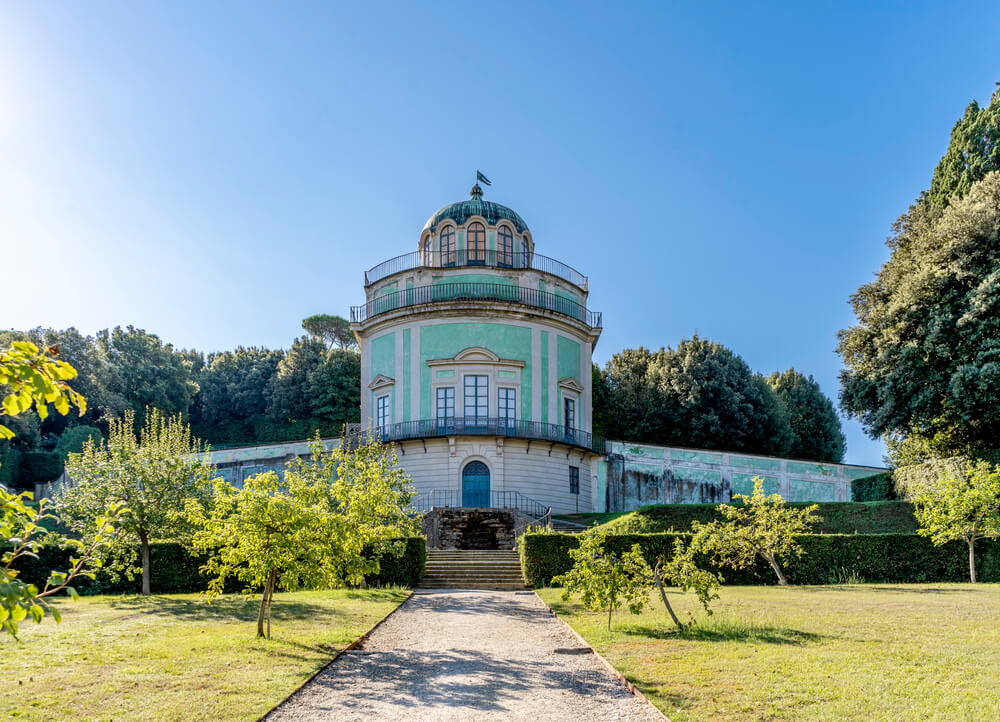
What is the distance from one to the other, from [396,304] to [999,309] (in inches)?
943

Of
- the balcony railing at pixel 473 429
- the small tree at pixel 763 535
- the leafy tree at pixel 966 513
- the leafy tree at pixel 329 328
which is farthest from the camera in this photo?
the leafy tree at pixel 329 328

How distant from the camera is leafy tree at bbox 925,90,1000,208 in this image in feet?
102

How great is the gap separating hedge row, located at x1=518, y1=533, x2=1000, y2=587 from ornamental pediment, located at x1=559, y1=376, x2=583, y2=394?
55.9 ft

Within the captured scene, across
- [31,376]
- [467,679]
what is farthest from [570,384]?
[31,376]

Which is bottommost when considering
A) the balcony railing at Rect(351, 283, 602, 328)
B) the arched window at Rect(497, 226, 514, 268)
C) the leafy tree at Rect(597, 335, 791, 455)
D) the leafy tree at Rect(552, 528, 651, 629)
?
the leafy tree at Rect(552, 528, 651, 629)

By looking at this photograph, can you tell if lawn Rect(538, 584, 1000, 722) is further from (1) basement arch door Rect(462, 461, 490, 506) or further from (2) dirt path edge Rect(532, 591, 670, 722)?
(1) basement arch door Rect(462, 461, 490, 506)

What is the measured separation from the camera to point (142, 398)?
5031 centimetres

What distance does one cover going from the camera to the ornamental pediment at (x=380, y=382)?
37.4 meters

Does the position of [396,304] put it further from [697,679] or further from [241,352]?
[697,679]

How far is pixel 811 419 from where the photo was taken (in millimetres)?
53000

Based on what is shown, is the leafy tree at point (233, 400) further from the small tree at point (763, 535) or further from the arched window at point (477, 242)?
the small tree at point (763, 535)

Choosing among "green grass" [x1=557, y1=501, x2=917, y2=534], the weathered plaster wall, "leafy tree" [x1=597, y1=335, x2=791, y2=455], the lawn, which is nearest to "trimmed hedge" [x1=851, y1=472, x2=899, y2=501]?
the weathered plaster wall

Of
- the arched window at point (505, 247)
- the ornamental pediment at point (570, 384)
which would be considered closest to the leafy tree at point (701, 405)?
the ornamental pediment at point (570, 384)

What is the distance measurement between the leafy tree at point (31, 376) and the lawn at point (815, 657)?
564 centimetres
